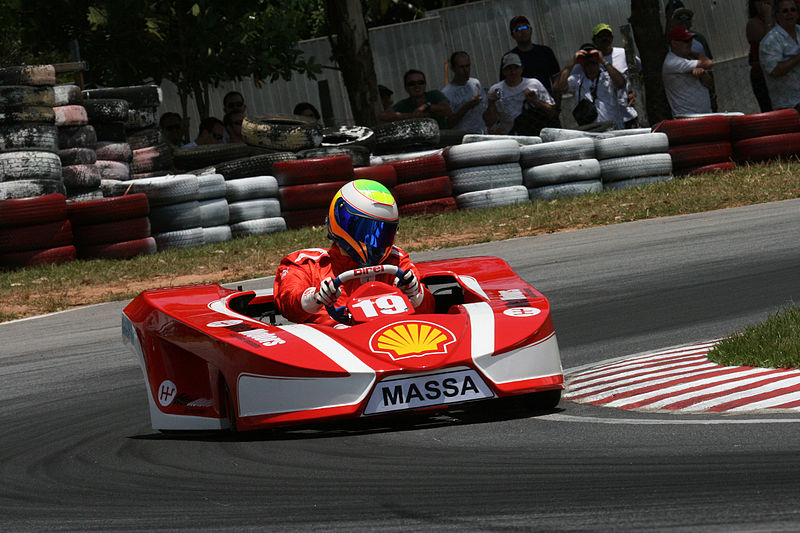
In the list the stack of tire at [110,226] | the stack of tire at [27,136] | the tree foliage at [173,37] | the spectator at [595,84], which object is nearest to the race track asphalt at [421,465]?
the stack of tire at [110,226]

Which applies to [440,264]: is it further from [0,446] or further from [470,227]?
[470,227]

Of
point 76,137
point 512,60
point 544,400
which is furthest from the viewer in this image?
point 512,60

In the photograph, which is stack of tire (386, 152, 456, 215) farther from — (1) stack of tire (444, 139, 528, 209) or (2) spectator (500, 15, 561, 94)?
(2) spectator (500, 15, 561, 94)

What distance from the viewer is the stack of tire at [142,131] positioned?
47.5 ft

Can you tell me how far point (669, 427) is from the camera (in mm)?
4609

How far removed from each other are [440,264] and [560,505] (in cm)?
324

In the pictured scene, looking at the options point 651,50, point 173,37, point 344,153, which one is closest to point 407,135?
point 344,153

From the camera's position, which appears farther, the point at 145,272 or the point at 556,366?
the point at 145,272

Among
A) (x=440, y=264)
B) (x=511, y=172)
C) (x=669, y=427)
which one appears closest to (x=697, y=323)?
(x=440, y=264)

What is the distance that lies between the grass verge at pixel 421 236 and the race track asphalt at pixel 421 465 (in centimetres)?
360

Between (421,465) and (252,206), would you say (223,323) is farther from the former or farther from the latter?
(252,206)

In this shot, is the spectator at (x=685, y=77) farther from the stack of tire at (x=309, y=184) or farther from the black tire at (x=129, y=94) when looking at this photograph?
the black tire at (x=129, y=94)

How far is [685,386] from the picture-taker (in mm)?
5250

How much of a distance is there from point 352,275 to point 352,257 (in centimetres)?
32
